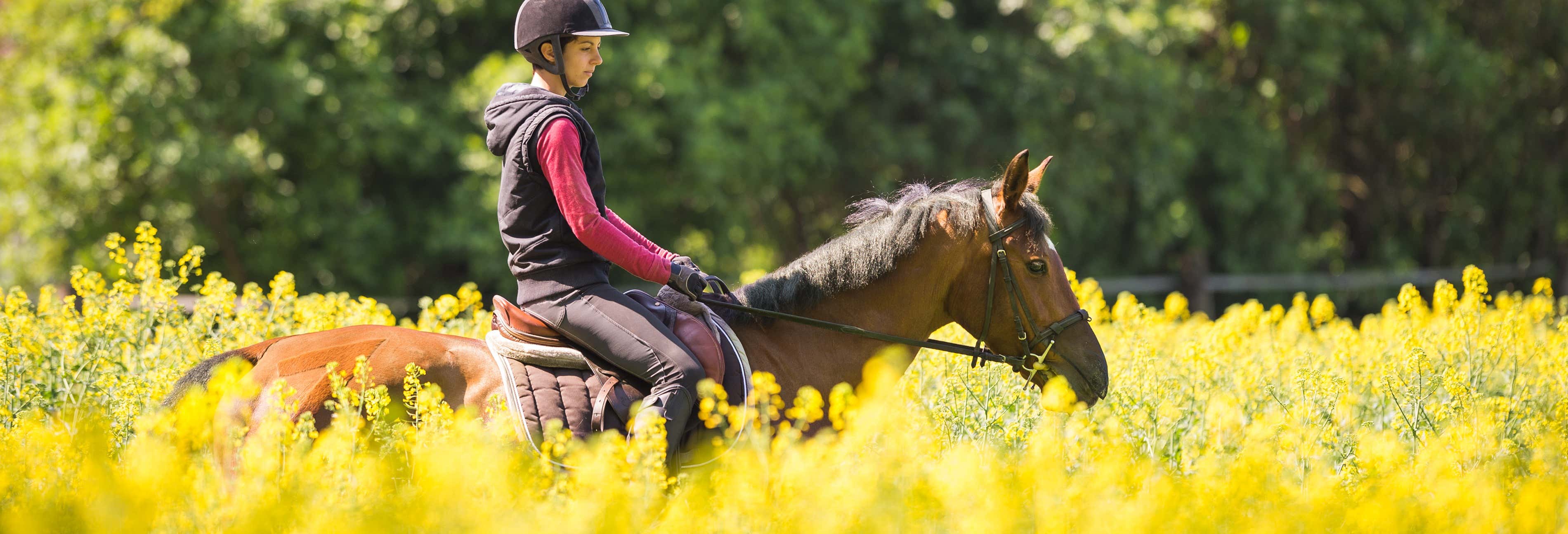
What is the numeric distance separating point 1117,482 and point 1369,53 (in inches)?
666

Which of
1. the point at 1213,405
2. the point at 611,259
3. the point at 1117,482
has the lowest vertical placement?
the point at 1117,482

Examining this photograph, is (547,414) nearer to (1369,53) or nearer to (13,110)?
(13,110)

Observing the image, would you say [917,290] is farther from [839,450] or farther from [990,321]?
[839,450]

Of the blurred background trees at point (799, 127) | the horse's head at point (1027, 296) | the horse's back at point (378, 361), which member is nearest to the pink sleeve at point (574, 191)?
the horse's back at point (378, 361)

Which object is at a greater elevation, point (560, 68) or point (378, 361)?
point (560, 68)

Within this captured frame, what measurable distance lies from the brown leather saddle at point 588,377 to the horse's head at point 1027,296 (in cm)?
88

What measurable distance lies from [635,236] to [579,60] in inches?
25.9

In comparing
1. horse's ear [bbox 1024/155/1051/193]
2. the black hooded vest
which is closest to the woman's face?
the black hooded vest

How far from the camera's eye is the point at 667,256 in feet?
12.4

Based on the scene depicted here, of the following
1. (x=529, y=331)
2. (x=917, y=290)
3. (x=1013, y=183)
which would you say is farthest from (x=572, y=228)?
(x=1013, y=183)

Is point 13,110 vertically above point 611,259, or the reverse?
point 13,110

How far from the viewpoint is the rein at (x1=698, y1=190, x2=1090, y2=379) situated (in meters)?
3.97

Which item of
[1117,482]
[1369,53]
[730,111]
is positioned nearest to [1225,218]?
[1369,53]

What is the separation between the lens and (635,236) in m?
4.04
